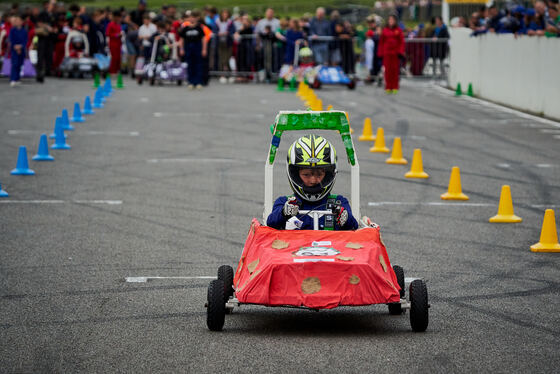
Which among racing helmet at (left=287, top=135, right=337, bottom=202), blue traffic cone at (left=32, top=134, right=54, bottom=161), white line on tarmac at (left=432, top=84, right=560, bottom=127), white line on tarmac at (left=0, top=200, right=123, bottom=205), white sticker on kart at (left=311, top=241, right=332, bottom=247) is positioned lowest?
white line on tarmac at (left=432, top=84, right=560, bottom=127)

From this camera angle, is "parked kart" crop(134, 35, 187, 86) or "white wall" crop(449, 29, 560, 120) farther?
"parked kart" crop(134, 35, 187, 86)

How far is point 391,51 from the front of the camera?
3111 centimetres

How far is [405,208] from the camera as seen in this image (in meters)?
13.0

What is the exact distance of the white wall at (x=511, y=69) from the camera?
2323 cm

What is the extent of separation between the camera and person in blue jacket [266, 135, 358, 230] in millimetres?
7680

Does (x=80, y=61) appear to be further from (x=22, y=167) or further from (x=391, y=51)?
(x=22, y=167)

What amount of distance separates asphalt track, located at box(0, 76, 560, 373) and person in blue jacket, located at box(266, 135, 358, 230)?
68 cm

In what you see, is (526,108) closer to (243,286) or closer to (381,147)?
(381,147)

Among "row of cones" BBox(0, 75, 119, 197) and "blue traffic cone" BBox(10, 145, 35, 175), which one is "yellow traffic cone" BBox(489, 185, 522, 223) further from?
"blue traffic cone" BBox(10, 145, 35, 175)

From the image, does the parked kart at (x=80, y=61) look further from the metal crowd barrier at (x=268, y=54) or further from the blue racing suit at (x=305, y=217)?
the blue racing suit at (x=305, y=217)

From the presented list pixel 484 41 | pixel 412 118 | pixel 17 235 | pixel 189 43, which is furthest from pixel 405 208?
pixel 189 43

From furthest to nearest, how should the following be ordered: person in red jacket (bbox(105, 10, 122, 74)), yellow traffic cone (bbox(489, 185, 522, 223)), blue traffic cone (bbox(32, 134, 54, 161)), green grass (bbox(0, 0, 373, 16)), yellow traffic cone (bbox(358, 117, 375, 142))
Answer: green grass (bbox(0, 0, 373, 16)) → person in red jacket (bbox(105, 10, 122, 74)) → yellow traffic cone (bbox(358, 117, 375, 142)) → blue traffic cone (bbox(32, 134, 54, 161)) → yellow traffic cone (bbox(489, 185, 522, 223))

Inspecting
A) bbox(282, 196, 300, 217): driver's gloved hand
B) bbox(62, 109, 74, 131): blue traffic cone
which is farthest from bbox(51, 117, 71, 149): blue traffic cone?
bbox(282, 196, 300, 217): driver's gloved hand

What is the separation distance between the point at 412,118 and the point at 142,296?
54.2 feet
